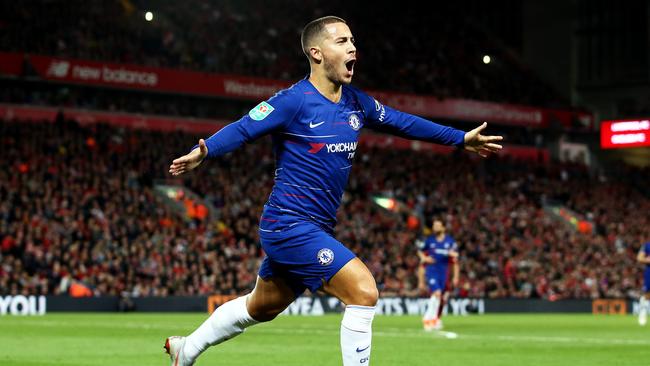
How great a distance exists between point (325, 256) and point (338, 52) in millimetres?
1504

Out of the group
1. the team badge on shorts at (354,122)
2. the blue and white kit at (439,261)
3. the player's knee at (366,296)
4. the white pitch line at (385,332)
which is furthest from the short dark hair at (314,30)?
the blue and white kit at (439,261)

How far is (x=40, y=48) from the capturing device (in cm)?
4109

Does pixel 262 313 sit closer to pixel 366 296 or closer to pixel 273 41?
pixel 366 296

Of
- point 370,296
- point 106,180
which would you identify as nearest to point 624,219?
point 106,180

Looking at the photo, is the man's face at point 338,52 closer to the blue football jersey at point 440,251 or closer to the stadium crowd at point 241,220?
the blue football jersey at point 440,251

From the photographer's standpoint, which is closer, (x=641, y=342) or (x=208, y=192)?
(x=641, y=342)

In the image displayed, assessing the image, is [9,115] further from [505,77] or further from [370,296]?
[370,296]

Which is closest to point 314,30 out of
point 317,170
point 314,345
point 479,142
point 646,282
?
point 317,170

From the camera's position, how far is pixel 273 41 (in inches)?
1940

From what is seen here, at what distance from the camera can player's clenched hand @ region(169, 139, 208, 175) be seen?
283 inches

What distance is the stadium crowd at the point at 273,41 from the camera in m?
42.2

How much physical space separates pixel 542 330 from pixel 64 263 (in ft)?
46.1

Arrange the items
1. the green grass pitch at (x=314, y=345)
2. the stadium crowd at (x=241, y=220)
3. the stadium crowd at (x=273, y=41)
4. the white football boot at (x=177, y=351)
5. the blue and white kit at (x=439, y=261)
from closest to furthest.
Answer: the white football boot at (x=177, y=351), the green grass pitch at (x=314, y=345), the blue and white kit at (x=439, y=261), the stadium crowd at (x=241, y=220), the stadium crowd at (x=273, y=41)

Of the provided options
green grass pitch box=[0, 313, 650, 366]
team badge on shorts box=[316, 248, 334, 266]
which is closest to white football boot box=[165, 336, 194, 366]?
team badge on shorts box=[316, 248, 334, 266]
